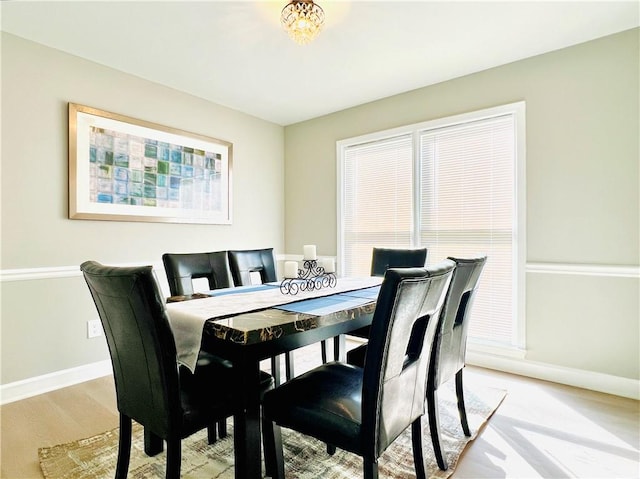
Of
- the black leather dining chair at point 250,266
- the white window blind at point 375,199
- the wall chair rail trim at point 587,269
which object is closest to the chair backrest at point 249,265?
the black leather dining chair at point 250,266

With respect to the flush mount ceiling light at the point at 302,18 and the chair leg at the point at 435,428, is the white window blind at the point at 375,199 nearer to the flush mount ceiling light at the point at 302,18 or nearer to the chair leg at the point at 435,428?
the flush mount ceiling light at the point at 302,18

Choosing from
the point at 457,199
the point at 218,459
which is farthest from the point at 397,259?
the point at 218,459

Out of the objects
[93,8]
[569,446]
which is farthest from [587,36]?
[93,8]

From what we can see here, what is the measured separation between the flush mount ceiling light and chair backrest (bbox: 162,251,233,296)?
147 centimetres

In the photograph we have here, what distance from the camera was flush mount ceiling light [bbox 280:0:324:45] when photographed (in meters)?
1.99

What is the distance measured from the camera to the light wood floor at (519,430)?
5.51 ft

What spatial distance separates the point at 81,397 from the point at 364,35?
3180 millimetres

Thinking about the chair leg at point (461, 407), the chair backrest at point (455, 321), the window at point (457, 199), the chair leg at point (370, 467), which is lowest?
the chair leg at point (461, 407)

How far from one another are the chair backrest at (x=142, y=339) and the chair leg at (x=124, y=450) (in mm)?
111

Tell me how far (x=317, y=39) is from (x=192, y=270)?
5.95ft

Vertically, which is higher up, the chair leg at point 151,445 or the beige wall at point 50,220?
the beige wall at point 50,220

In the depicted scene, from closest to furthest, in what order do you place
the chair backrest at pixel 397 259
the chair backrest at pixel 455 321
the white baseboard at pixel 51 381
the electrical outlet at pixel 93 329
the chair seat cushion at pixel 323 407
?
the chair seat cushion at pixel 323 407 → the chair backrest at pixel 455 321 → the white baseboard at pixel 51 381 → the chair backrest at pixel 397 259 → the electrical outlet at pixel 93 329

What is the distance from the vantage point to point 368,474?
1.15 meters

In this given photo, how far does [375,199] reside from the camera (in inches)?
147
